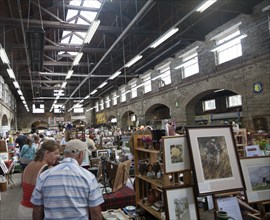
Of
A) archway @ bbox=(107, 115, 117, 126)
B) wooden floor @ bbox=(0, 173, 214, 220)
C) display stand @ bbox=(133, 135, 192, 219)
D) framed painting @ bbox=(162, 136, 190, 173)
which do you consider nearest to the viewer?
framed painting @ bbox=(162, 136, 190, 173)

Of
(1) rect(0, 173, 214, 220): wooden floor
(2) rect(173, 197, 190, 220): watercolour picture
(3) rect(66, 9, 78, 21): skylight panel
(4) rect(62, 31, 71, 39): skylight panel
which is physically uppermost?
(3) rect(66, 9, 78, 21): skylight panel

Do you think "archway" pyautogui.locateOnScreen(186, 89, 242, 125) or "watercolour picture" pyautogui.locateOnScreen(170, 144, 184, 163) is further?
"archway" pyautogui.locateOnScreen(186, 89, 242, 125)

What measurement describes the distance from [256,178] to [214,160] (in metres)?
0.61

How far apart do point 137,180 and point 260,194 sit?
166 cm

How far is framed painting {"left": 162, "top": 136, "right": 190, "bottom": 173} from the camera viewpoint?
99.4 inches

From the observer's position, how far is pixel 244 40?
28.3 feet

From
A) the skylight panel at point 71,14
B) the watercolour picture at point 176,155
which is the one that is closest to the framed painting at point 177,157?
the watercolour picture at point 176,155

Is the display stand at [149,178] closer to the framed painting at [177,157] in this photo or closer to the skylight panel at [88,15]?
the framed painting at [177,157]

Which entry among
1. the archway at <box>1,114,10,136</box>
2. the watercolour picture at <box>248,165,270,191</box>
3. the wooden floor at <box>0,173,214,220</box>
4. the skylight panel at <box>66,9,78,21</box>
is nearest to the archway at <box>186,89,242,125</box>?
the skylight panel at <box>66,9,78,21</box>

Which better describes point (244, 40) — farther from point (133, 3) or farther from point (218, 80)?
point (133, 3)

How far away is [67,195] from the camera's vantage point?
1.89 meters

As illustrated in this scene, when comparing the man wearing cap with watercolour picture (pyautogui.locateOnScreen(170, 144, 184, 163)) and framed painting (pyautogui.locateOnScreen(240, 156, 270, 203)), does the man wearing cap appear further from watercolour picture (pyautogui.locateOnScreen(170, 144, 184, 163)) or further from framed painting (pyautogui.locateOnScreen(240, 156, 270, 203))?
framed painting (pyautogui.locateOnScreen(240, 156, 270, 203))

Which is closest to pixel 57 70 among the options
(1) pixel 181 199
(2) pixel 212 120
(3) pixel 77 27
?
(3) pixel 77 27

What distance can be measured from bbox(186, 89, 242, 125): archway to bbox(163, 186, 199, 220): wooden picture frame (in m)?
8.19
